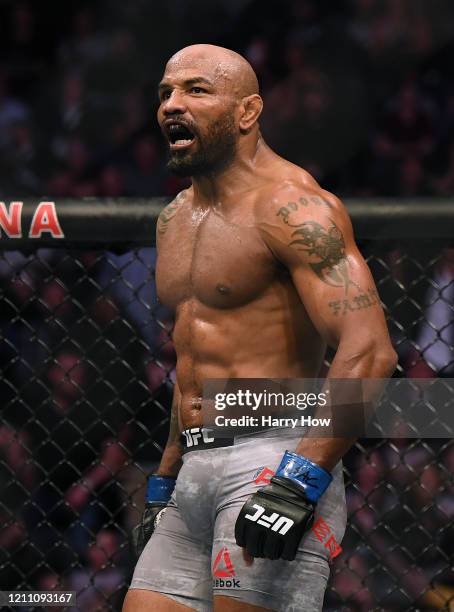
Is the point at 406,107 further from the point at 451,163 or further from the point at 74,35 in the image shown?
the point at 74,35

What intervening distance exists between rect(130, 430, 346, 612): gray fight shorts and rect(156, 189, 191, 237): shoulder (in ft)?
1.68

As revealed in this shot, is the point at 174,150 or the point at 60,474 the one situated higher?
the point at 174,150

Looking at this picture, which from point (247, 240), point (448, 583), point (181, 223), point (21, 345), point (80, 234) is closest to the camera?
point (247, 240)

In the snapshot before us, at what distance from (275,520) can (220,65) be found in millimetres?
916

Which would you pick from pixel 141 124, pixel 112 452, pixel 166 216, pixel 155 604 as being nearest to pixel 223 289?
pixel 166 216

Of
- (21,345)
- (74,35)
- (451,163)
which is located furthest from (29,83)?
(451,163)

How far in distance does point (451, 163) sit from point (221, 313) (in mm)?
2759

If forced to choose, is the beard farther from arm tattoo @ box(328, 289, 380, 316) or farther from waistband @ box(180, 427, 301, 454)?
waistband @ box(180, 427, 301, 454)

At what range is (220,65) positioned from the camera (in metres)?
2.06

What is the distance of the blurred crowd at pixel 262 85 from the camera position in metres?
4.62

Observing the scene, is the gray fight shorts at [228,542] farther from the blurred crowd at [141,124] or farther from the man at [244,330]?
the blurred crowd at [141,124]

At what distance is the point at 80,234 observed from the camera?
2.46 meters

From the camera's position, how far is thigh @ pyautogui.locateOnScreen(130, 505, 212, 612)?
209cm

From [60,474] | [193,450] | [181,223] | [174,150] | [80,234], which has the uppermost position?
[174,150]
